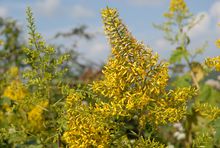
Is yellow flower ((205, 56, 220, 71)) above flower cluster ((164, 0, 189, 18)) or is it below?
below

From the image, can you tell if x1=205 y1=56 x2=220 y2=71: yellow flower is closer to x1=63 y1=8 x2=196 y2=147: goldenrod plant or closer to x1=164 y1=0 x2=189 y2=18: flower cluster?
x1=63 y1=8 x2=196 y2=147: goldenrod plant

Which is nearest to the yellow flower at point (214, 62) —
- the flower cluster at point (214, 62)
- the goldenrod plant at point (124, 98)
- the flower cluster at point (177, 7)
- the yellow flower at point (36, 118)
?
the flower cluster at point (214, 62)

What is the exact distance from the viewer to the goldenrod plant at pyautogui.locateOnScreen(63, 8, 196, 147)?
3354 millimetres

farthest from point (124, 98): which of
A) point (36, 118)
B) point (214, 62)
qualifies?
point (36, 118)

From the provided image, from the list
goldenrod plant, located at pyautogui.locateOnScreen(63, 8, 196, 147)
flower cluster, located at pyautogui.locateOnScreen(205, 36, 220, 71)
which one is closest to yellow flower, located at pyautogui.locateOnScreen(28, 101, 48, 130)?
flower cluster, located at pyautogui.locateOnScreen(205, 36, 220, 71)

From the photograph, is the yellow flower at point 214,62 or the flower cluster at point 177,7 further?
the flower cluster at point 177,7

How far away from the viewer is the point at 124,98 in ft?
10.9

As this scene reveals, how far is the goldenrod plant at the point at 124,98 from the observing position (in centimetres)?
335

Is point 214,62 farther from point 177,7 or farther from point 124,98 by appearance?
point 177,7

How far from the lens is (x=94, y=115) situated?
3367 mm

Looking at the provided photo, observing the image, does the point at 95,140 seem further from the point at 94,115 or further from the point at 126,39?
the point at 126,39

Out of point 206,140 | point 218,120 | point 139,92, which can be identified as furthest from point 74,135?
point 218,120

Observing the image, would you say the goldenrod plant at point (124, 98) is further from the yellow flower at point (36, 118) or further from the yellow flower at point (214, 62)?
the yellow flower at point (36, 118)

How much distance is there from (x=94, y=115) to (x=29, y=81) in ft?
3.19
